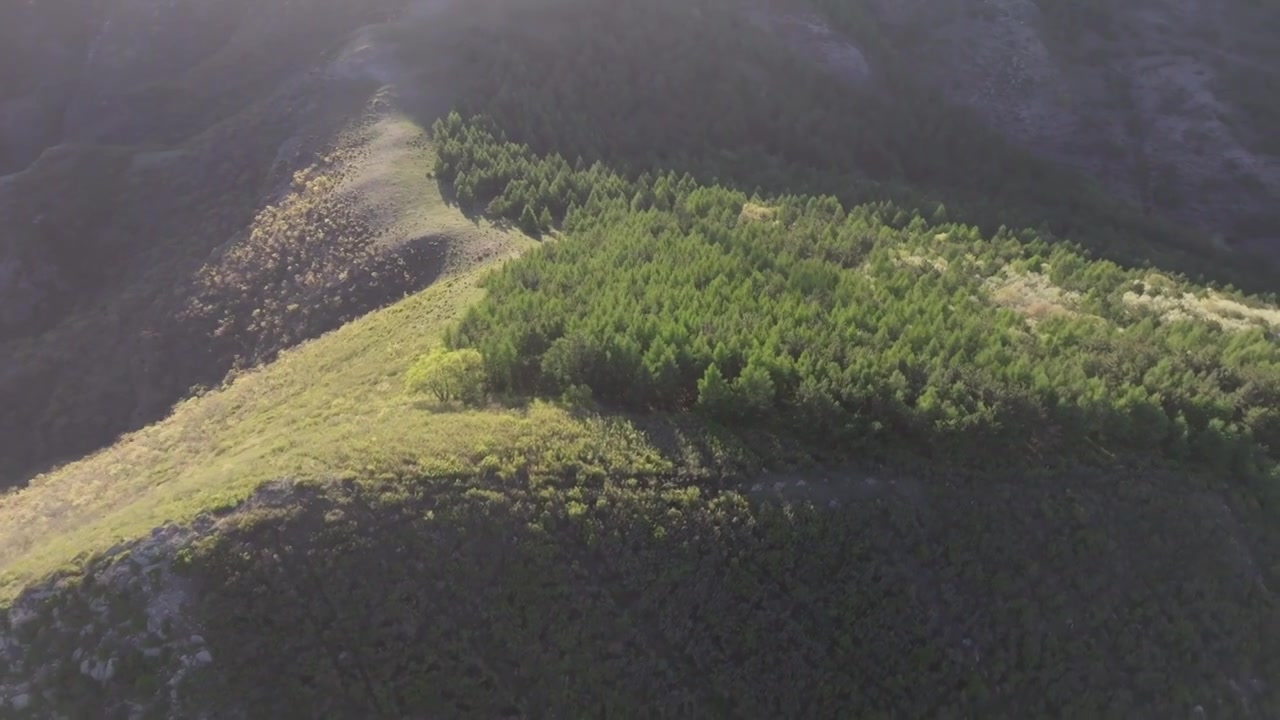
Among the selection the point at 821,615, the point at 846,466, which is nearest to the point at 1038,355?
the point at 846,466

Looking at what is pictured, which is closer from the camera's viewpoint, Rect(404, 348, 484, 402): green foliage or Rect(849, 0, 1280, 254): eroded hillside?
Rect(404, 348, 484, 402): green foliage

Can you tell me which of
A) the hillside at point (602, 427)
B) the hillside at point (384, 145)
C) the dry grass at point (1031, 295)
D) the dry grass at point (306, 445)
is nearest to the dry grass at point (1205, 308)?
the hillside at point (602, 427)

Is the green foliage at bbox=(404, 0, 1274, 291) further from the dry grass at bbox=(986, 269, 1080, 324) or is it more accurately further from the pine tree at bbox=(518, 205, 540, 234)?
the dry grass at bbox=(986, 269, 1080, 324)

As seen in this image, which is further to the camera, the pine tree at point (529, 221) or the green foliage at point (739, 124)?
the green foliage at point (739, 124)

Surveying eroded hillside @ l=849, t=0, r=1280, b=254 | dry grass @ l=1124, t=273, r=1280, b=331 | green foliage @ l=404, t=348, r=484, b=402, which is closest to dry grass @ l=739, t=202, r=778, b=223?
dry grass @ l=1124, t=273, r=1280, b=331

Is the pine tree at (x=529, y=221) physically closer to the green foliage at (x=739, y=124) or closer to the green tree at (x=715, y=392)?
the green foliage at (x=739, y=124)
